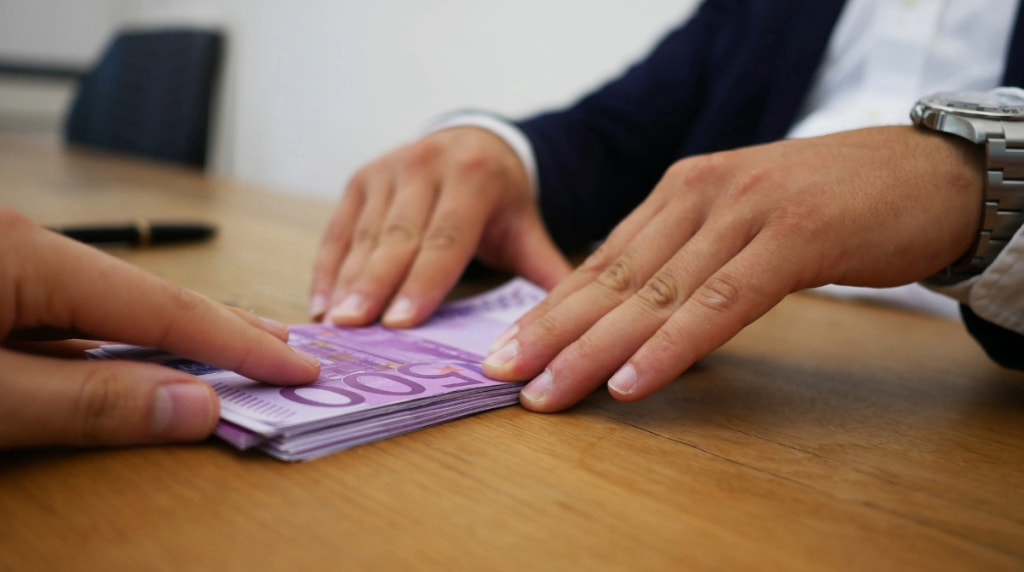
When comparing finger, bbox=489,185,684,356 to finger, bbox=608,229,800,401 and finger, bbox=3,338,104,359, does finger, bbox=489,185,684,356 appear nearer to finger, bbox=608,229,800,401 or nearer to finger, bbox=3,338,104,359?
finger, bbox=608,229,800,401

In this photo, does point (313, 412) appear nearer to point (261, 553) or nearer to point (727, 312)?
point (261, 553)

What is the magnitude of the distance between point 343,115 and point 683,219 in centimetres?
190

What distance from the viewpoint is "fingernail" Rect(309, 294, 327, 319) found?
0.67 m

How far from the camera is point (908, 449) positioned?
1.41 feet

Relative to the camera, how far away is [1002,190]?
0.51m

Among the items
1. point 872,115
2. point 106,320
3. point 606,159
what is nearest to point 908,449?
point 106,320

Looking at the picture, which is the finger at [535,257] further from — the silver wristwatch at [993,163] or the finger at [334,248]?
the silver wristwatch at [993,163]

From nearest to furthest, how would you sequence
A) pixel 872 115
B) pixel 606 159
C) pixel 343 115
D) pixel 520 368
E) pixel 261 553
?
1. pixel 261 553
2. pixel 520 368
3. pixel 872 115
4. pixel 606 159
5. pixel 343 115

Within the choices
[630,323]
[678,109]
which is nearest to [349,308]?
[630,323]

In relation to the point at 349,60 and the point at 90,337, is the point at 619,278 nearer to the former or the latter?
the point at 90,337

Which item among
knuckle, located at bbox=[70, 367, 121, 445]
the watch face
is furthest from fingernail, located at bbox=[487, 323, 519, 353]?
the watch face

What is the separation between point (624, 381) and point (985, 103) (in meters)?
0.37

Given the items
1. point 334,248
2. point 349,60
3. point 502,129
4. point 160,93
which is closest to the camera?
Result: point 334,248

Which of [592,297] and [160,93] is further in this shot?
[160,93]
